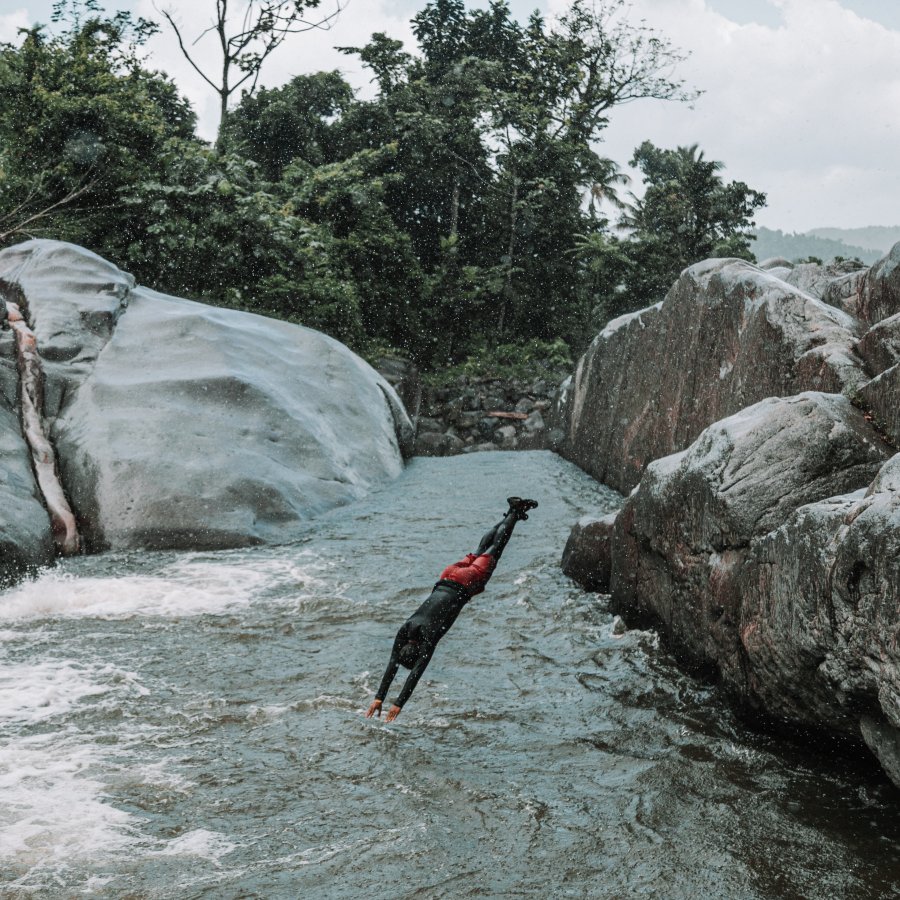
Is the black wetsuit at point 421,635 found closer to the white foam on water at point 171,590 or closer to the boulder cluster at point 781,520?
the boulder cluster at point 781,520

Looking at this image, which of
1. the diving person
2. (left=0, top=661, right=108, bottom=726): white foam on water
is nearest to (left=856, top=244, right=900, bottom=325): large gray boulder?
the diving person

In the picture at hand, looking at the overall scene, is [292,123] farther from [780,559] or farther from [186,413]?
[780,559]

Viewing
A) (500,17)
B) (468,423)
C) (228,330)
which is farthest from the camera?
(500,17)

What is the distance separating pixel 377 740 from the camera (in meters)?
5.76

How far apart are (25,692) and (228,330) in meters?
8.05

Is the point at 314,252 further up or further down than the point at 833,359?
further up

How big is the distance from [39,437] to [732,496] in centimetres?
804

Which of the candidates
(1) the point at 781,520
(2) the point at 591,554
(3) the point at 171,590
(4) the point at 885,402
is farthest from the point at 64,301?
(4) the point at 885,402

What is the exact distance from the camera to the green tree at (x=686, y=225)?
81.3ft

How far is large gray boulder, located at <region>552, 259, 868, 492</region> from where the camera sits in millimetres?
8953

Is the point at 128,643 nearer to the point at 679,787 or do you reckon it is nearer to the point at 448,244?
the point at 679,787

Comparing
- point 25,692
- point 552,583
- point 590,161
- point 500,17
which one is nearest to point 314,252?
point 590,161

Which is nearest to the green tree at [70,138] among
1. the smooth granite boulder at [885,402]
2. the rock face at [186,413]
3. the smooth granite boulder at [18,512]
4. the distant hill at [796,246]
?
the rock face at [186,413]

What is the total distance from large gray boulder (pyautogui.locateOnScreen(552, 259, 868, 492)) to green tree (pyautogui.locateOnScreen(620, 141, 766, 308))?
9823 mm
